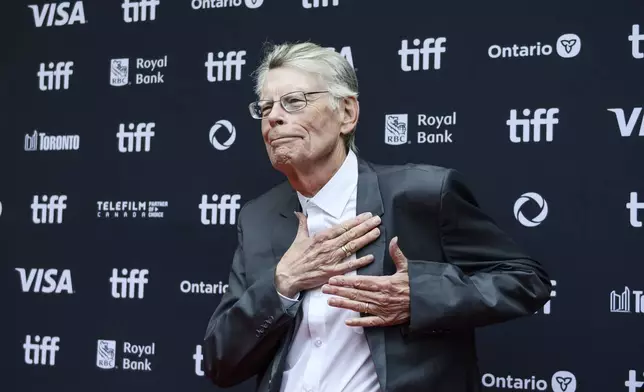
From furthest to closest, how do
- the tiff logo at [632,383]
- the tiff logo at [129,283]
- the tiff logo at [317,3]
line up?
the tiff logo at [129,283]
the tiff logo at [317,3]
the tiff logo at [632,383]

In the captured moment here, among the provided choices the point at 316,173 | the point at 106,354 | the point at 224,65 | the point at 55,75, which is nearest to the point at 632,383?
the point at 316,173

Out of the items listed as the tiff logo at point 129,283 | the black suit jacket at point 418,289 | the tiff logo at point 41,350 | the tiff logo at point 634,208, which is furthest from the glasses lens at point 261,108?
the tiff logo at point 41,350

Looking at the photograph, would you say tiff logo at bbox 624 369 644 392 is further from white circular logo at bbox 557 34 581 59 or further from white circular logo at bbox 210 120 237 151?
white circular logo at bbox 210 120 237 151

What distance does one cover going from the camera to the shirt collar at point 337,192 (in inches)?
80.1

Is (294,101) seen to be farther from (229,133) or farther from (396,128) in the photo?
(229,133)

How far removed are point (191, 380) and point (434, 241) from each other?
59.0 inches

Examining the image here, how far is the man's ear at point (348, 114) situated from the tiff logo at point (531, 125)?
0.78m

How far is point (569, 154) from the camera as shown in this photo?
2594 mm

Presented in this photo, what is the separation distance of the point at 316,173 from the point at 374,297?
38cm

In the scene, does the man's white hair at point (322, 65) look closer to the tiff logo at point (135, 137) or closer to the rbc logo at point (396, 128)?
the rbc logo at point (396, 128)

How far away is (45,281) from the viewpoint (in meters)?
3.40

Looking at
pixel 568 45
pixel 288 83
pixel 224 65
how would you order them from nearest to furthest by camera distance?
1. pixel 288 83
2. pixel 568 45
3. pixel 224 65

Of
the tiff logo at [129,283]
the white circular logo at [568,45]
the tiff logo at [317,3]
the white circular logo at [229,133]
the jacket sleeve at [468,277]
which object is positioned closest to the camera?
the jacket sleeve at [468,277]

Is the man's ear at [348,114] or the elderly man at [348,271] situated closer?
the elderly man at [348,271]
